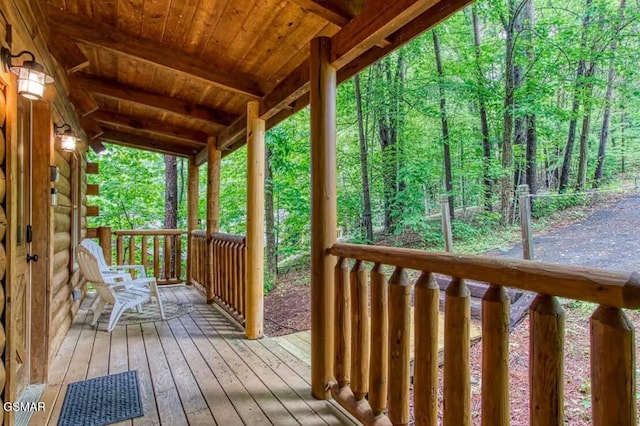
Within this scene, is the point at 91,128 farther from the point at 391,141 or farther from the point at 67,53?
the point at 391,141

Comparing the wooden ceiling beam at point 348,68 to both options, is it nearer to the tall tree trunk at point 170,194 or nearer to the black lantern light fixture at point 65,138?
the black lantern light fixture at point 65,138

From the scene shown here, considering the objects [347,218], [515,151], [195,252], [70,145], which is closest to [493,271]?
[70,145]

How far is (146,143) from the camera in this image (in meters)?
5.32

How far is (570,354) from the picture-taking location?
3189mm

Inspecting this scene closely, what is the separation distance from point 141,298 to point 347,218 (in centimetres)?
529

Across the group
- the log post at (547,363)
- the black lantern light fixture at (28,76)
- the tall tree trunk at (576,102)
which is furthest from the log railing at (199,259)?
the tall tree trunk at (576,102)

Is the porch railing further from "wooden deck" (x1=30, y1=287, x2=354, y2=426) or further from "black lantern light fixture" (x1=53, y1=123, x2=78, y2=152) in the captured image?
"black lantern light fixture" (x1=53, y1=123, x2=78, y2=152)

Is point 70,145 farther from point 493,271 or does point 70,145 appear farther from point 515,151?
point 515,151

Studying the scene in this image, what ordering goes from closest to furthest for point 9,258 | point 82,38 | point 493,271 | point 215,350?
point 493,271 < point 9,258 < point 82,38 < point 215,350

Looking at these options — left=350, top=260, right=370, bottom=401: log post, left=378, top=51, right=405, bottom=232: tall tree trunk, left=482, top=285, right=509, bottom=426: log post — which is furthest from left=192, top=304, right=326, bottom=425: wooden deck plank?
left=378, top=51, right=405, bottom=232: tall tree trunk

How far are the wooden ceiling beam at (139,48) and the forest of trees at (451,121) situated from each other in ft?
8.86

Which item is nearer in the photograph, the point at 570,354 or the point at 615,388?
the point at 615,388

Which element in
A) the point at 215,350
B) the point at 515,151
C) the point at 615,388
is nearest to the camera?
the point at 615,388

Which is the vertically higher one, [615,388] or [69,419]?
[615,388]
